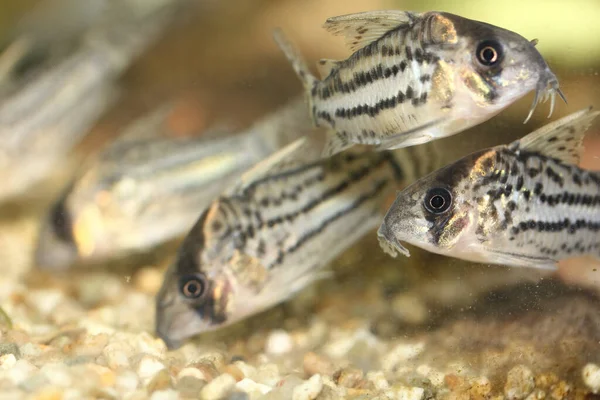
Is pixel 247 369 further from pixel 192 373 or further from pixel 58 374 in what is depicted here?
pixel 58 374

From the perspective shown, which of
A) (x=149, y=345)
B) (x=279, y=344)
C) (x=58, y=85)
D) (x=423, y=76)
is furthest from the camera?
(x=58, y=85)

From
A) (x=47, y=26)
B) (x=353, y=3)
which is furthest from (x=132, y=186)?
(x=47, y=26)

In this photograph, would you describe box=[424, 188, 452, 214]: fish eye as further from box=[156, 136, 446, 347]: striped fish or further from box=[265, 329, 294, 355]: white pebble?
box=[265, 329, 294, 355]: white pebble

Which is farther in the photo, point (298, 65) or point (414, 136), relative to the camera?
point (298, 65)

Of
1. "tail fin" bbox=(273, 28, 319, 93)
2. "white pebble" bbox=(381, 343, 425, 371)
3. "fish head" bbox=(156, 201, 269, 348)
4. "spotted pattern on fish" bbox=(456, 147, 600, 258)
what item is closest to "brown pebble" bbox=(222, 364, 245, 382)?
"fish head" bbox=(156, 201, 269, 348)

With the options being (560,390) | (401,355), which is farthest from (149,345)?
(560,390)

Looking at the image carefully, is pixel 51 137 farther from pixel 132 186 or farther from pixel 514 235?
pixel 514 235
